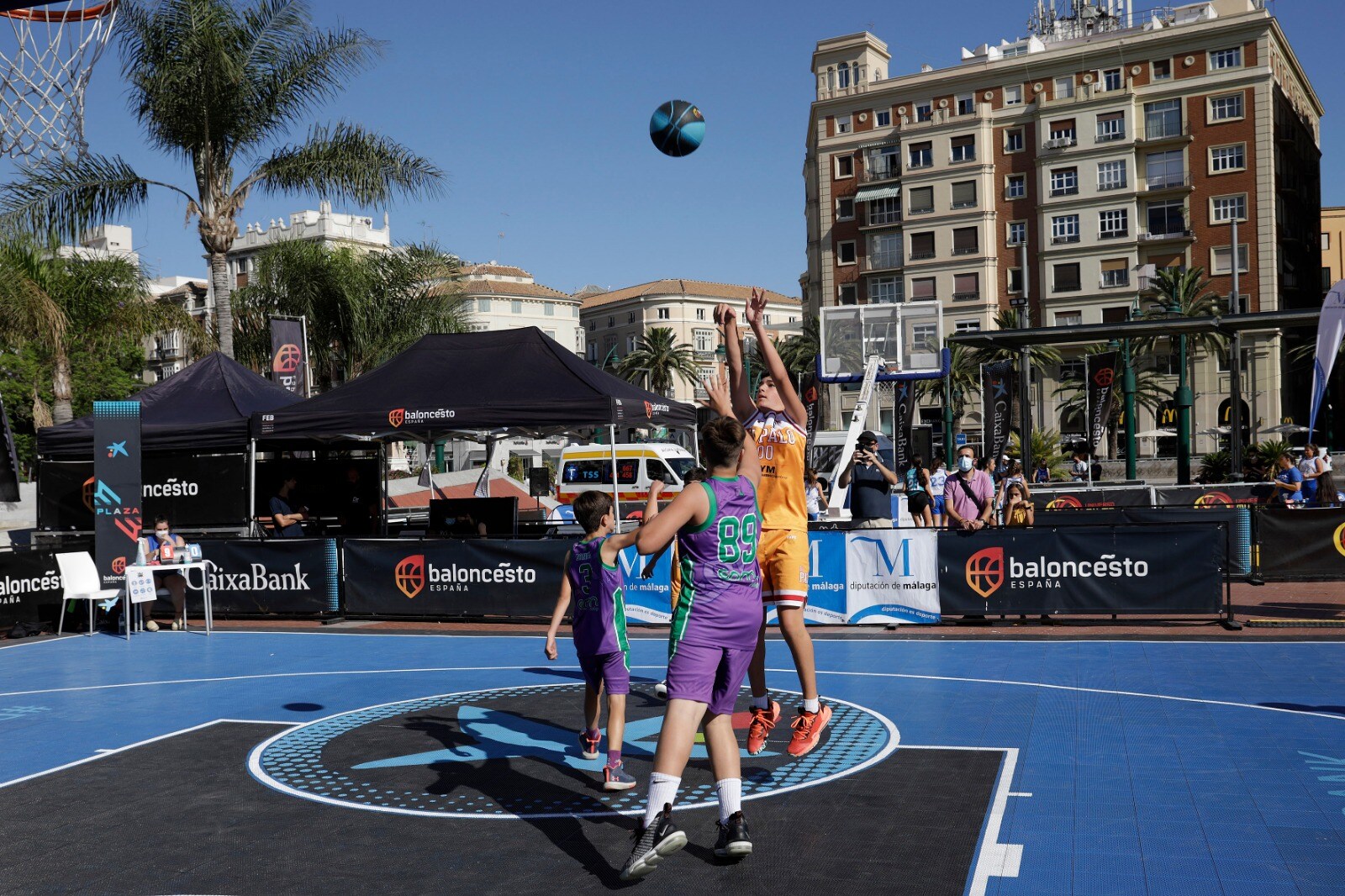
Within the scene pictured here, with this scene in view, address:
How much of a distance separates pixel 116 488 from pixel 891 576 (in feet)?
32.8

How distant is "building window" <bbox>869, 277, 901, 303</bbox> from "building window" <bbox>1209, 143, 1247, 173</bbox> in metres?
17.6

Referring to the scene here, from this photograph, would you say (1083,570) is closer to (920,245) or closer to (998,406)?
(998,406)

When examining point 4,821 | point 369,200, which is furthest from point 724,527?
point 369,200

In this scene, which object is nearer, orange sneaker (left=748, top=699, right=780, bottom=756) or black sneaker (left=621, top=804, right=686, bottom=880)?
black sneaker (left=621, top=804, right=686, bottom=880)

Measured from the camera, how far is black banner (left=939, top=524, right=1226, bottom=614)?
1266cm

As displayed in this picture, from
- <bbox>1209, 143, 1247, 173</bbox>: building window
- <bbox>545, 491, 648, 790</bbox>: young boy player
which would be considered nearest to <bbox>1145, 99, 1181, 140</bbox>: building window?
<bbox>1209, 143, 1247, 173</bbox>: building window

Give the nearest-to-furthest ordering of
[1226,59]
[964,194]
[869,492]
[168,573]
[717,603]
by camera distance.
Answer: [717,603]
[869,492]
[168,573]
[1226,59]
[964,194]

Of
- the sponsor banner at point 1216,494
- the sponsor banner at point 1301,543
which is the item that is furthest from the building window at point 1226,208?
the sponsor banner at point 1301,543

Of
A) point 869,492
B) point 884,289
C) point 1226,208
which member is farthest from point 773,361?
point 884,289

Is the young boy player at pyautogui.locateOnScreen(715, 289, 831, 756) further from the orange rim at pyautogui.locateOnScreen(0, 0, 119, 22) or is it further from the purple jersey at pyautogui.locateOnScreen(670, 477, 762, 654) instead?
the orange rim at pyautogui.locateOnScreen(0, 0, 119, 22)

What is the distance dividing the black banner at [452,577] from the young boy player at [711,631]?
8642 millimetres

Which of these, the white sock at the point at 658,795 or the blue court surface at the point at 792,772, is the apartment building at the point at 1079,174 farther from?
the white sock at the point at 658,795

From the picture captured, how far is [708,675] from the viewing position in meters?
5.11

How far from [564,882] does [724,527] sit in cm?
174
